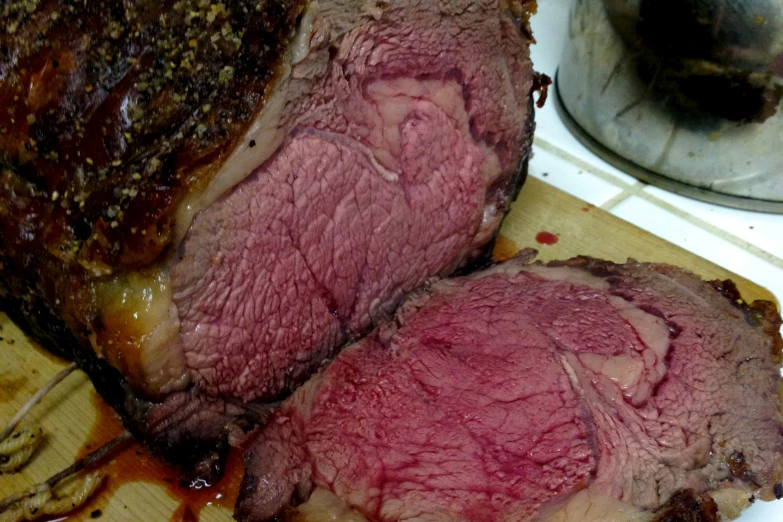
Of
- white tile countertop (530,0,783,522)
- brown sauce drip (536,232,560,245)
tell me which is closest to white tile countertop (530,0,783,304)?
white tile countertop (530,0,783,522)

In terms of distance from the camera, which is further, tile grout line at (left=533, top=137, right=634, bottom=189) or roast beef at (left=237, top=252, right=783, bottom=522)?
tile grout line at (left=533, top=137, right=634, bottom=189)

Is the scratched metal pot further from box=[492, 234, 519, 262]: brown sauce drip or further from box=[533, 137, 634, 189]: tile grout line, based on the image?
box=[492, 234, 519, 262]: brown sauce drip

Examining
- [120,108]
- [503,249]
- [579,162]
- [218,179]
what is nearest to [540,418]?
[218,179]

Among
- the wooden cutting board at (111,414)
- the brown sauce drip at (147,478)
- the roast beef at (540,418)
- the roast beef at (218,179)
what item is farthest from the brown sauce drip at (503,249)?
the brown sauce drip at (147,478)

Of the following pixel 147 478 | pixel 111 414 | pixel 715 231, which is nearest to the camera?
pixel 147 478

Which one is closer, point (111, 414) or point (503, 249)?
point (111, 414)

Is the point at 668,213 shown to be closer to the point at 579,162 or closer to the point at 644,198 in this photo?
the point at 644,198
